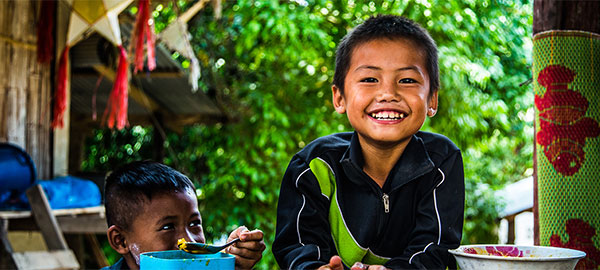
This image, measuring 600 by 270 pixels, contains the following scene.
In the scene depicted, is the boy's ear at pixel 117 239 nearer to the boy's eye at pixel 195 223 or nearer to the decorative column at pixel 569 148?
the boy's eye at pixel 195 223

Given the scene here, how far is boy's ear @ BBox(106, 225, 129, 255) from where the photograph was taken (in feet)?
5.92

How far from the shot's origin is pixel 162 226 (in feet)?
5.82

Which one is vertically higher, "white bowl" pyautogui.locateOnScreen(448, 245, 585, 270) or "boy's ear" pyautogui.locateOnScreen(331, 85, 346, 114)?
"boy's ear" pyautogui.locateOnScreen(331, 85, 346, 114)

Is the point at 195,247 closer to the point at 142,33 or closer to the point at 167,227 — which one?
the point at 167,227

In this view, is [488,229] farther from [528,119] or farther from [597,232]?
[597,232]

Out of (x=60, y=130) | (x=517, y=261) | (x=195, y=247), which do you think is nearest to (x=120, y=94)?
(x=60, y=130)

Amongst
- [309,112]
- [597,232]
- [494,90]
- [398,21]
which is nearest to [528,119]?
[494,90]

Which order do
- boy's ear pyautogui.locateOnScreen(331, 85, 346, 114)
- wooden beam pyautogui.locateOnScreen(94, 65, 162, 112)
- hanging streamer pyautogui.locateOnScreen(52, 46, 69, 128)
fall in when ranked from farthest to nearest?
wooden beam pyautogui.locateOnScreen(94, 65, 162, 112) < hanging streamer pyautogui.locateOnScreen(52, 46, 69, 128) < boy's ear pyautogui.locateOnScreen(331, 85, 346, 114)

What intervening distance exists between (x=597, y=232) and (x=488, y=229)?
734 centimetres

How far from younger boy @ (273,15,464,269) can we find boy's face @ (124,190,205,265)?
275mm

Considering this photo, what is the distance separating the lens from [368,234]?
173 centimetres

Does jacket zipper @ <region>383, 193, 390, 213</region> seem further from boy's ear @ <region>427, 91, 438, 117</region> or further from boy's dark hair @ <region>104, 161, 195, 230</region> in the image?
boy's dark hair @ <region>104, 161, 195, 230</region>

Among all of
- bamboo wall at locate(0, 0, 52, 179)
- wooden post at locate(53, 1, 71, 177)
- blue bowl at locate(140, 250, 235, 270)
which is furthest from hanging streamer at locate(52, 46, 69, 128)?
blue bowl at locate(140, 250, 235, 270)

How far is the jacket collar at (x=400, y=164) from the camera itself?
1.73 m
